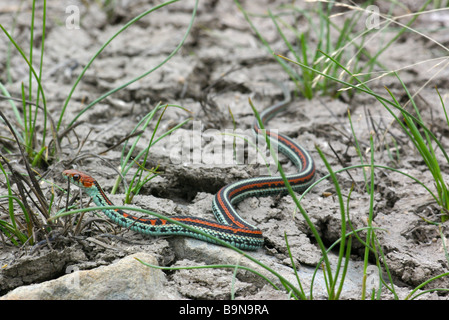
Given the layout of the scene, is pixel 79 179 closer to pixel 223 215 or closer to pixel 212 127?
pixel 223 215

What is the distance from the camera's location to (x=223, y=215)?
289cm

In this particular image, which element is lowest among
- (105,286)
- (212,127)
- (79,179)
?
(105,286)

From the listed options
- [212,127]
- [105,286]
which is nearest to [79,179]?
[105,286]

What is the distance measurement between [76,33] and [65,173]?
296 cm

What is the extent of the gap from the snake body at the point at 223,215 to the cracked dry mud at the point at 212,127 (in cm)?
7

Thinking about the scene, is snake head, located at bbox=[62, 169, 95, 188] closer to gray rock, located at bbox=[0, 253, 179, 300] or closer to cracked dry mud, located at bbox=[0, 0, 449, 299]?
cracked dry mud, located at bbox=[0, 0, 449, 299]

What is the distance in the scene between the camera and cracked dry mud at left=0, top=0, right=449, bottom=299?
2.49 meters

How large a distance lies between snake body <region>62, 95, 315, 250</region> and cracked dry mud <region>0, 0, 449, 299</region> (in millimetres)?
71

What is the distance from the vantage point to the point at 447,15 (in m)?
5.17

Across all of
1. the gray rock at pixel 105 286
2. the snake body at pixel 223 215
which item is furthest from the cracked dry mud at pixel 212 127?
the gray rock at pixel 105 286

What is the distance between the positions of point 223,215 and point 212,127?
1.27m

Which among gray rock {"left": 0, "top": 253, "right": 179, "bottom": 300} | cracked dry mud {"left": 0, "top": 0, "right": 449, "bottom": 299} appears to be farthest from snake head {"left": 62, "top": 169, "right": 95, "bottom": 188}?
gray rock {"left": 0, "top": 253, "right": 179, "bottom": 300}

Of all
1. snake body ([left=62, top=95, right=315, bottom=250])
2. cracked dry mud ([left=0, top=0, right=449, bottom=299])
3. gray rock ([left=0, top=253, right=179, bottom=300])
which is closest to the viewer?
gray rock ([left=0, top=253, right=179, bottom=300])
